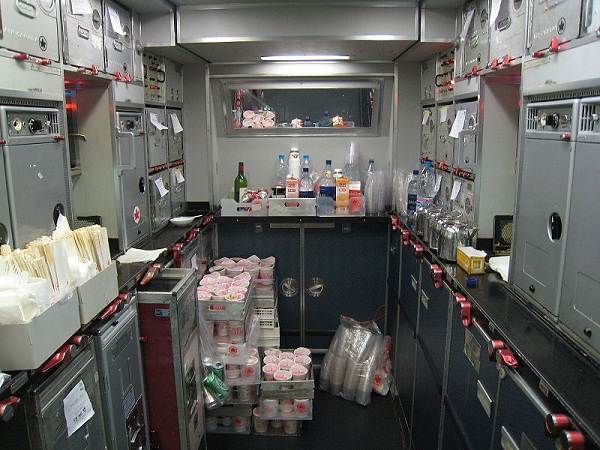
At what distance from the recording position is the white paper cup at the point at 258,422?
3.10 metres

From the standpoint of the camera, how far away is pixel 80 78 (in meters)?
2.34

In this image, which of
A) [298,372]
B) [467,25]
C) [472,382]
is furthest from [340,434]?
[467,25]

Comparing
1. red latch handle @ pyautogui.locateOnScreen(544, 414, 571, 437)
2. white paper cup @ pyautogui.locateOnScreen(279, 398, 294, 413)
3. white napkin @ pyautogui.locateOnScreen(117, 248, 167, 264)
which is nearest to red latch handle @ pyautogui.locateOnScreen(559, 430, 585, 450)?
red latch handle @ pyautogui.locateOnScreen(544, 414, 571, 437)

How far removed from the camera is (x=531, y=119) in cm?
182

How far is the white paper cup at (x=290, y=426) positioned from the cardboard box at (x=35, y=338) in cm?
197

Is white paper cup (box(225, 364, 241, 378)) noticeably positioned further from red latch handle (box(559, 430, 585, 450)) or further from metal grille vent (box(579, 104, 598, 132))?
metal grille vent (box(579, 104, 598, 132))

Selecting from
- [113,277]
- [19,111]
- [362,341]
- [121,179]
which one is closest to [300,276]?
[362,341]

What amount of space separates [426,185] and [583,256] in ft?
6.42

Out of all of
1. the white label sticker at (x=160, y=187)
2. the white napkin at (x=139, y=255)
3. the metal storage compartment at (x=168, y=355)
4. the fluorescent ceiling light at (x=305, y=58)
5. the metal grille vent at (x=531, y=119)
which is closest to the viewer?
the metal grille vent at (x=531, y=119)

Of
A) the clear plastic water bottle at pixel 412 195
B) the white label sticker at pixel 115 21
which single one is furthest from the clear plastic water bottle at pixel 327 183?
the white label sticker at pixel 115 21

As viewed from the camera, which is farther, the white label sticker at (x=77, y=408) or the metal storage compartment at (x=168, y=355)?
the metal storage compartment at (x=168, y=355)

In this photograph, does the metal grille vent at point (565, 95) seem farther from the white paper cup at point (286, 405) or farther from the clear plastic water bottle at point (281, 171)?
the clear plastic water bottle at point (281, 171)

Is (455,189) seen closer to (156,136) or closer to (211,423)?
(156,136)

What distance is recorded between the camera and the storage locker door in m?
1.61
